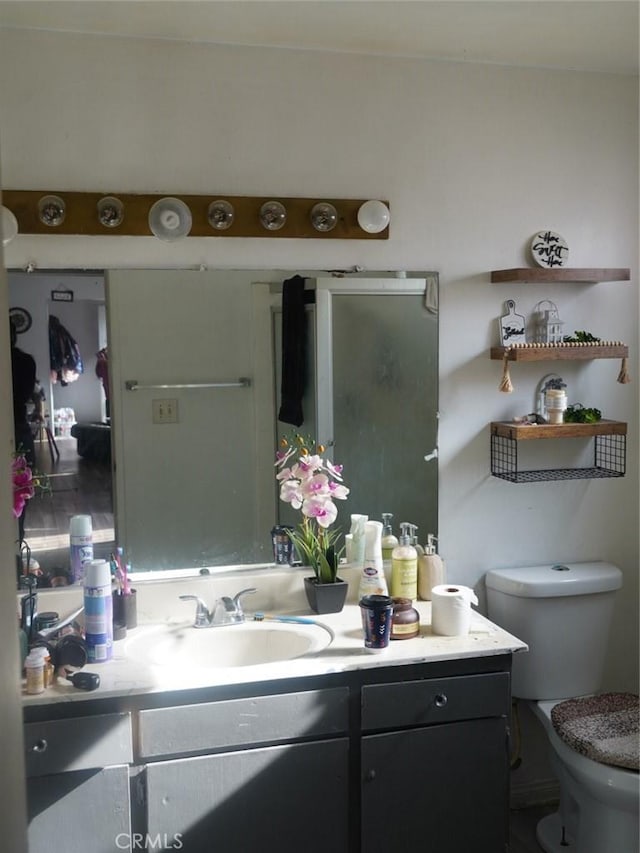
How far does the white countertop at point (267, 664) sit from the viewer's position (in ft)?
6.56

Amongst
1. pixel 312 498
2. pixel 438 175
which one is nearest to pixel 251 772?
pixel 312 498

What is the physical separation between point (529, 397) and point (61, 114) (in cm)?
158

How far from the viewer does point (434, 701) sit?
2.17 m

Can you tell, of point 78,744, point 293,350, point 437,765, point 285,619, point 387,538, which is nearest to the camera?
point 78,744

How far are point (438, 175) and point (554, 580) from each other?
49.5 inches

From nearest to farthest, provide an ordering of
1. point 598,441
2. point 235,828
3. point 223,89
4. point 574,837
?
point 235,828 < point 223,89 < point 574,837 < point 598,441

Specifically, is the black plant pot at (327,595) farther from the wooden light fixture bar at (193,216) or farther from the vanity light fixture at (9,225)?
the vanity light fixture at (9,225)

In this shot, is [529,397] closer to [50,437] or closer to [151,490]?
[151,490]

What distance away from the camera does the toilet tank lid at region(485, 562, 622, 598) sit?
2619 millimetres

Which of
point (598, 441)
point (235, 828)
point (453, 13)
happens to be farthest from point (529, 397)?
point (235, 828)

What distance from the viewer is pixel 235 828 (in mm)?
2049

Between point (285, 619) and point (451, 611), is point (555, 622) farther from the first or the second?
point (285, 619)

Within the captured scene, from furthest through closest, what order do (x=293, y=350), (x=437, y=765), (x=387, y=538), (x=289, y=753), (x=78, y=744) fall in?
(x=387, y=538)
(x=293, y=350)
(x=437, y=765)
(x=289, y=753)
(x=78, y=744)

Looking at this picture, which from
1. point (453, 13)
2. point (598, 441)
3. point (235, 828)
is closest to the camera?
point (235, 828)
